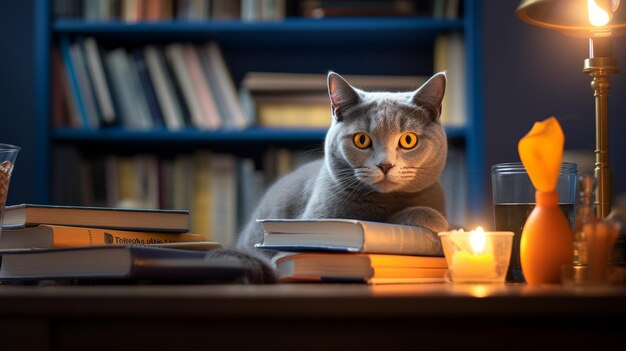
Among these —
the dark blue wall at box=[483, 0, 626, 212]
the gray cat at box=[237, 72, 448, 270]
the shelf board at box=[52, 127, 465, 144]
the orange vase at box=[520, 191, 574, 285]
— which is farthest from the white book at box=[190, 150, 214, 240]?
the orange vase at box=[520, 191, 574, 285]

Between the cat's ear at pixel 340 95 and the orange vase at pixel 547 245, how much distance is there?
449 millimetres

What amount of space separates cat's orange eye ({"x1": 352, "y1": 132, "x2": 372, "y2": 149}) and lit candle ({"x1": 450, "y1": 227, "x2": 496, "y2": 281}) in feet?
0.99

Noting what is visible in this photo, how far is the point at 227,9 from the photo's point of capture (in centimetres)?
Result: 246

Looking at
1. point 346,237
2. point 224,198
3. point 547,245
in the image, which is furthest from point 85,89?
point 547,245

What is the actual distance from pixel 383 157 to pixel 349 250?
11.0 inches

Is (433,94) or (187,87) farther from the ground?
(187,87)

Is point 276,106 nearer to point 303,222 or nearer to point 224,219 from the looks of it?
point 224,219

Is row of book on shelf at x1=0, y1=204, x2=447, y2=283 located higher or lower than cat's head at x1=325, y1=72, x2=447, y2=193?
lower

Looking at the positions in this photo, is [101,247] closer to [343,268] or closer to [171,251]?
[171,251]

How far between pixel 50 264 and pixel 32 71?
2012mm

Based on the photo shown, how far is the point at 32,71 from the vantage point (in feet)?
8.66

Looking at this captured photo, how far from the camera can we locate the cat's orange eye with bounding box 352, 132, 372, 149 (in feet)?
3.69

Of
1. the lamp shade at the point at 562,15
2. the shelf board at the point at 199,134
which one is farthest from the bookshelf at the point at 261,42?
the lamp shade at the point at 562,15

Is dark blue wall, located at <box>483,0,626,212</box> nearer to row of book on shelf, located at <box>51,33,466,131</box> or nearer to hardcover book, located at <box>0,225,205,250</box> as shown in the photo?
row of book on shelf, located at <box>51,33,466,131</box>
